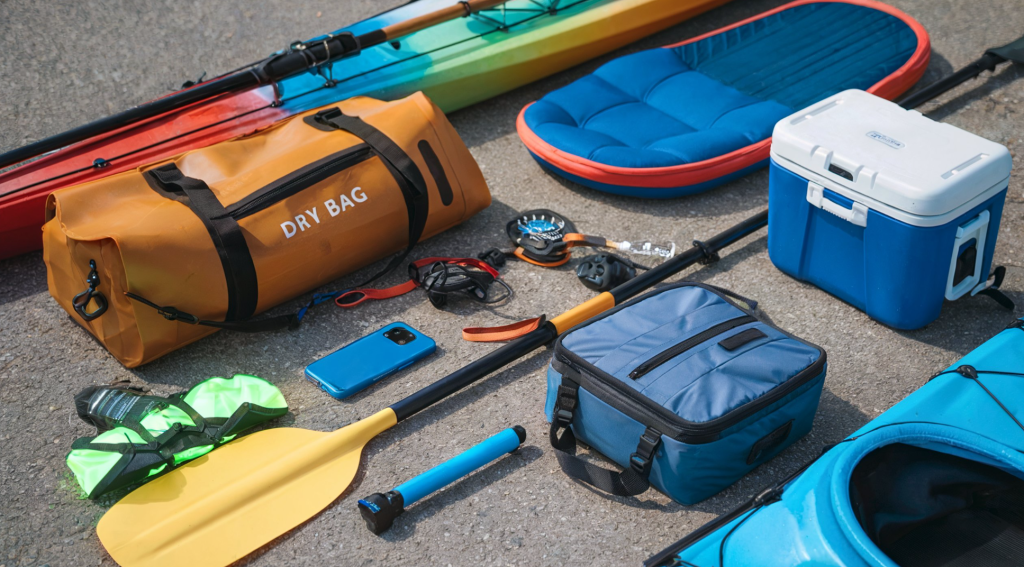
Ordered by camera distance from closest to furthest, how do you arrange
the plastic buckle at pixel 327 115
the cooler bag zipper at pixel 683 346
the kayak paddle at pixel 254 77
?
the cooler bag zipper at pixel 683 346 → the kayak paddle at pixel 254 77 → the plastic buckle at pixel 327 115

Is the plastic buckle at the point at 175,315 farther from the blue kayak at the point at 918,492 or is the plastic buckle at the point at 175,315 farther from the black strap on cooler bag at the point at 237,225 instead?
the blue kayak at the point at 918,492

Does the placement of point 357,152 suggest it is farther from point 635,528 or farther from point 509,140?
point 635,528

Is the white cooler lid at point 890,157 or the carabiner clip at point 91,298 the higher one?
the white cooler lid at point 890,157

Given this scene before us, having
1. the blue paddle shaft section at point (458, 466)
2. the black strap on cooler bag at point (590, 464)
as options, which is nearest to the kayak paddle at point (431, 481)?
the blue paddle shaft section at point (458, 466)

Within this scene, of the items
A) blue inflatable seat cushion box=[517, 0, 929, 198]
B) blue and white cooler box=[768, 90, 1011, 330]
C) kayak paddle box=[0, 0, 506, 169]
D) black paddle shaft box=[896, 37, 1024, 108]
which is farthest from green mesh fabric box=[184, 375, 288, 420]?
black paddle shaft box=[896, 37, 1024, 108]

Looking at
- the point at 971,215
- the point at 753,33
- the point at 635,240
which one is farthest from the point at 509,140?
the point at 971,215

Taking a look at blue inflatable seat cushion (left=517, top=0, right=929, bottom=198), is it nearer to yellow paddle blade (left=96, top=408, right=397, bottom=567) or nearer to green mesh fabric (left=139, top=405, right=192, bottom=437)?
yellow paddle blade (left=96, top=408, right=397, bottom=567)

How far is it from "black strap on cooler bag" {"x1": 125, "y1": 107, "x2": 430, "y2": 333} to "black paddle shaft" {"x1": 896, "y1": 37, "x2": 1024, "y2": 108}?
2209 millimetres

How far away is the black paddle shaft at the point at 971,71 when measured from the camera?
3723 millimetres

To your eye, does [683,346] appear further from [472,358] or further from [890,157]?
[890,157]

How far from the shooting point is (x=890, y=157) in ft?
8.33

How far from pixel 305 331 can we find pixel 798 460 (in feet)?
5.50

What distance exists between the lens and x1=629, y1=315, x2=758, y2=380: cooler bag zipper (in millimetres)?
2191

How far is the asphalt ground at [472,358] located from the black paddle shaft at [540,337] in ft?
0.29
